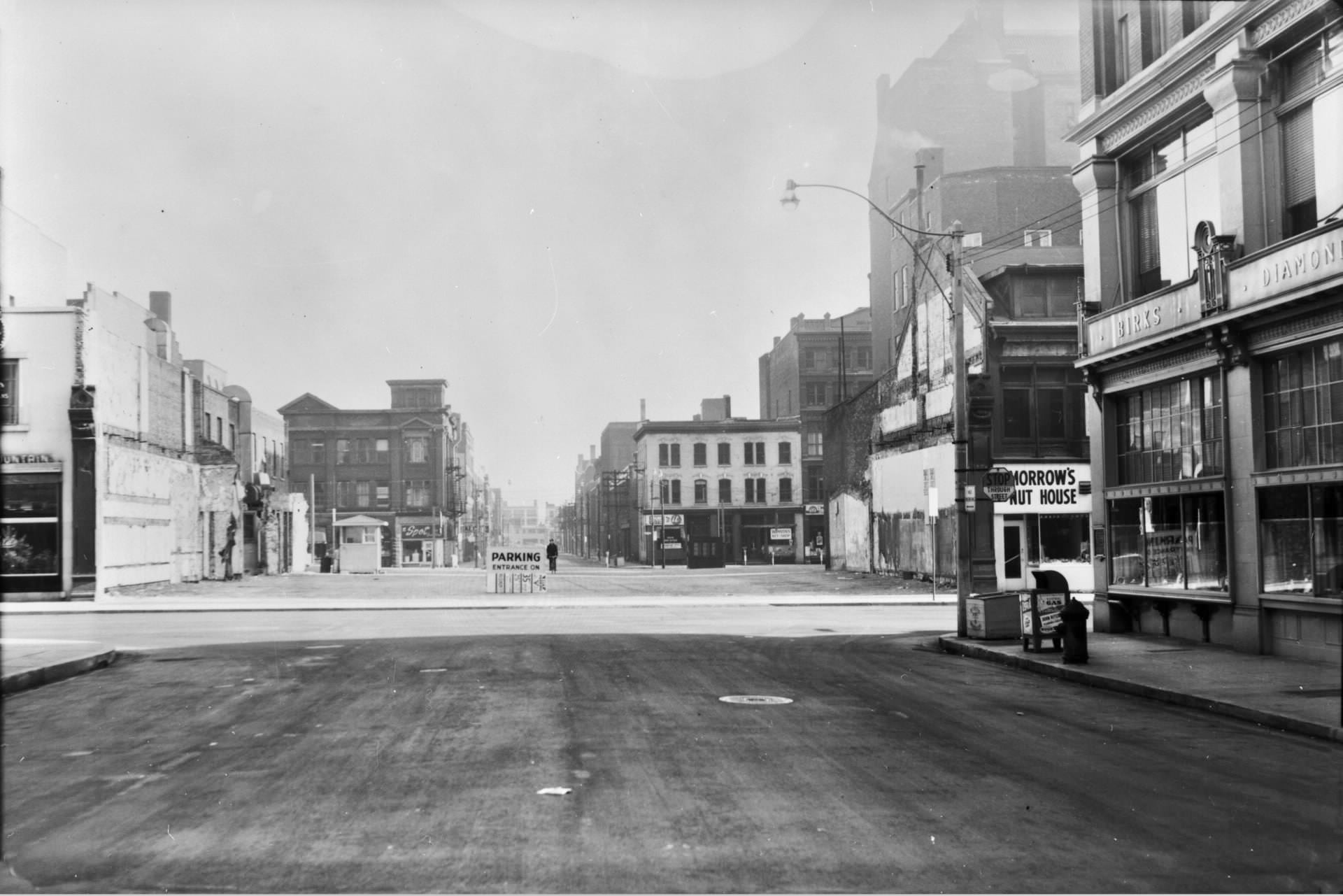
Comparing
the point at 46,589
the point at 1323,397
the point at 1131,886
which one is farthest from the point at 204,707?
the point at 46,589

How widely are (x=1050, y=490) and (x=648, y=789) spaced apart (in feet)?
99.1

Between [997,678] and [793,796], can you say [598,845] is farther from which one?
[997,678]

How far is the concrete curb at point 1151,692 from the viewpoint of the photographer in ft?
36.3

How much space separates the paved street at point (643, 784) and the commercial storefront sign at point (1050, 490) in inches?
808

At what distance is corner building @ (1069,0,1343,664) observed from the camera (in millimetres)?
15969

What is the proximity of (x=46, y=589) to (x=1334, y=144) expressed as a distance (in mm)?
34457

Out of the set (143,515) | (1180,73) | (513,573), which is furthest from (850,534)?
(1180,73)

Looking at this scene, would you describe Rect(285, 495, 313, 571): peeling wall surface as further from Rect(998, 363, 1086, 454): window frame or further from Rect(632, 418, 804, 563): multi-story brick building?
Rect(998, 363, 1086, 454): window frame

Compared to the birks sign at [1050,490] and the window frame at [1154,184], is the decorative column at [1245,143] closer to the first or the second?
the window frame at [1154,184]

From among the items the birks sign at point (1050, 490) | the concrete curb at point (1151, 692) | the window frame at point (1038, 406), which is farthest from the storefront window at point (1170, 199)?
the birks sign at point (1050, 490)

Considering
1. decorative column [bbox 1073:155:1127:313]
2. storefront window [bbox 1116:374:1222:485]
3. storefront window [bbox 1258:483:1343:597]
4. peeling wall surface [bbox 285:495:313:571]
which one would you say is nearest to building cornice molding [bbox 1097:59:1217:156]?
decorative column [bbox 1073:155:1127:313]

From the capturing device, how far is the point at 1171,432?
19.9 m

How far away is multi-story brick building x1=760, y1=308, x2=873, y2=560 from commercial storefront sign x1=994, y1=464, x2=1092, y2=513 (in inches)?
1888

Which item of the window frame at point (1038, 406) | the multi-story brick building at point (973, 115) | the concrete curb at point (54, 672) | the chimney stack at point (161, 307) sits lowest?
the concrete curb at point (54, 672)
